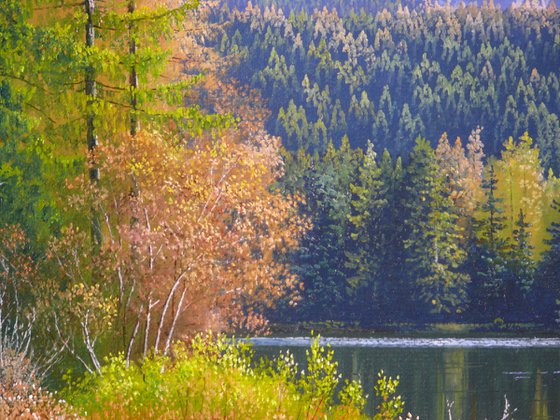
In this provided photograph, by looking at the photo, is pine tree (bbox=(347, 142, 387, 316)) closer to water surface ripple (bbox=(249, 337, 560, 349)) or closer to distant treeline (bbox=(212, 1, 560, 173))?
water surface ripple (bbox=(249, 337, 560, 349))

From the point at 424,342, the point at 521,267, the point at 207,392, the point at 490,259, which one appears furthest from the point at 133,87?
the point at 521,267

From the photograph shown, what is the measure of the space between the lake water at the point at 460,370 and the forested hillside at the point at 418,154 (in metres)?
10.5

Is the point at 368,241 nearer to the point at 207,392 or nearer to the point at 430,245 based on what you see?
the point at 430,245

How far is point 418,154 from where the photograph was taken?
70438 mm

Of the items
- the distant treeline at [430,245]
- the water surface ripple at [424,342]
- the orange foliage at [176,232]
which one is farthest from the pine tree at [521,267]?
the orange foliage at [176,232]

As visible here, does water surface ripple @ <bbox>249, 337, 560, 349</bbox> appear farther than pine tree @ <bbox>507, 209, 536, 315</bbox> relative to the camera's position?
No

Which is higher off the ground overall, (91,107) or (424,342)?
(91,107)

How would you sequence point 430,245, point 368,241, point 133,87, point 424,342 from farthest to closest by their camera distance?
1. point 368,241
2. point 430,245
3. point 424,342
4. point 133,87

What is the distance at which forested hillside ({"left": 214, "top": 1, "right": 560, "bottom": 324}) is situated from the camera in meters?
70.3

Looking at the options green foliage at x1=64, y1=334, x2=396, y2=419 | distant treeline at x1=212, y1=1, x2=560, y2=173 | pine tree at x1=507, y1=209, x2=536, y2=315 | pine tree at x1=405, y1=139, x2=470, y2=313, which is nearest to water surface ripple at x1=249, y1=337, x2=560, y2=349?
pine tree at x1=507, y1=209, x2=536, y2=315

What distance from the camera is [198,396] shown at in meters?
14.1

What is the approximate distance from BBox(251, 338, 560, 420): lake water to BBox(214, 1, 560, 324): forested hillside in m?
10.5

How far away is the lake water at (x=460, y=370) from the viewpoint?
27906mm

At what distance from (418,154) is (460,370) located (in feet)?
108
